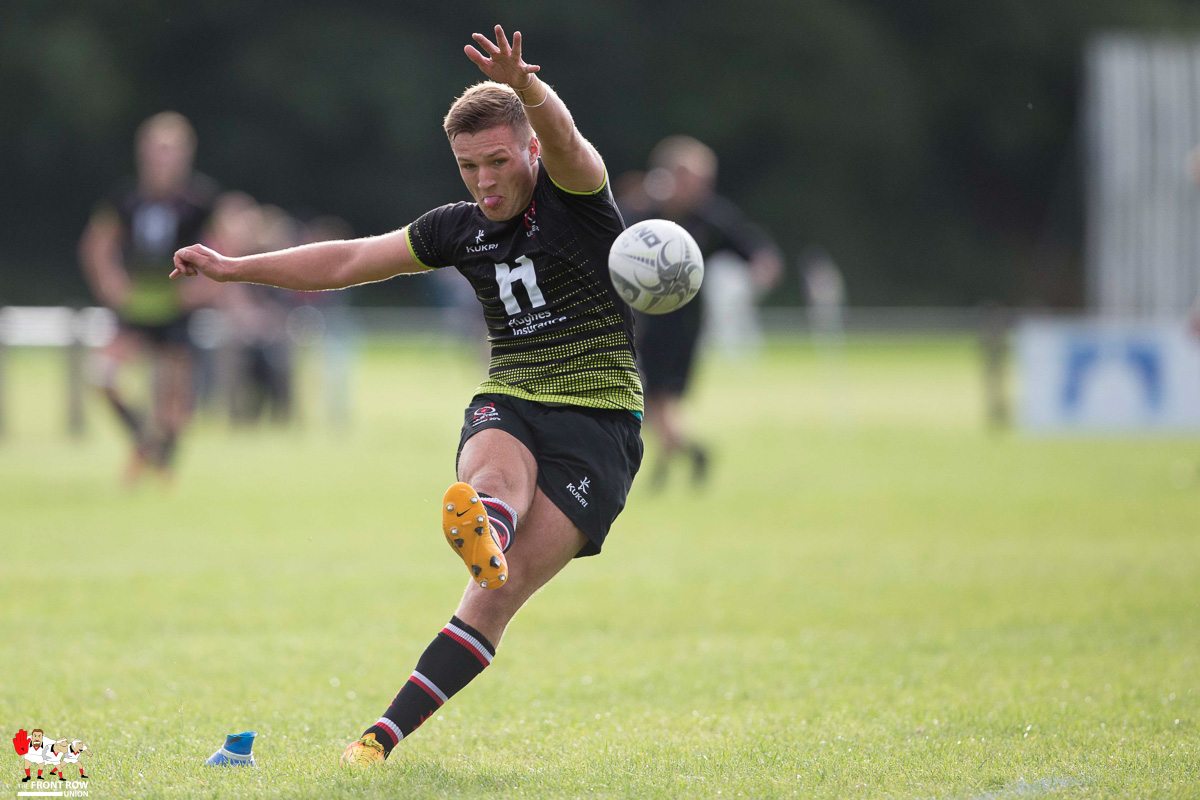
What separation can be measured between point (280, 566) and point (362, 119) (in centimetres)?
3702

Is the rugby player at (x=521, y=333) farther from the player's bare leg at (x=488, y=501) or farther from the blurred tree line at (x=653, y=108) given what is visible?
the blurred tree line at (x=653, y=108)

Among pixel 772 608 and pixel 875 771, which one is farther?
pixel 772 608

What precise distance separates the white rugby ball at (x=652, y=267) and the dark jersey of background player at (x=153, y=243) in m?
8.53

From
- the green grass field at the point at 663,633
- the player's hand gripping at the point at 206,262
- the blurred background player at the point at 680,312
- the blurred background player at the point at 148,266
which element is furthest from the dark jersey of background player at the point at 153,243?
the player's hand gripping at the point at 206,262

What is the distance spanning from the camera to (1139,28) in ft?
160

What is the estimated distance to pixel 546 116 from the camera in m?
4.78

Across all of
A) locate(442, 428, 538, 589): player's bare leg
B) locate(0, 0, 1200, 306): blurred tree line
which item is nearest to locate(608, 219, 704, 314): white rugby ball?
locate(442, 428, 538, 589): player's bare leg

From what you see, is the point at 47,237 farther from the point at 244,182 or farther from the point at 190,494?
the point at 190,494

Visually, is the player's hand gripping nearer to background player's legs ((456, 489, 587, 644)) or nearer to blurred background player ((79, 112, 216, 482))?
background player's legs ((456, 489, 587, 644))

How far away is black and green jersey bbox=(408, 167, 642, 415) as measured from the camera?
5.15 metres

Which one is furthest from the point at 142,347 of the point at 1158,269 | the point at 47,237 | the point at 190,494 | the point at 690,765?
the point at 47,237

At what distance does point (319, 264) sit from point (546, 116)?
3.25 feet

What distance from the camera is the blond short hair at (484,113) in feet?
16.3

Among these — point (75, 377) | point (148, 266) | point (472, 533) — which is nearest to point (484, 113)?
point (472, 533)
